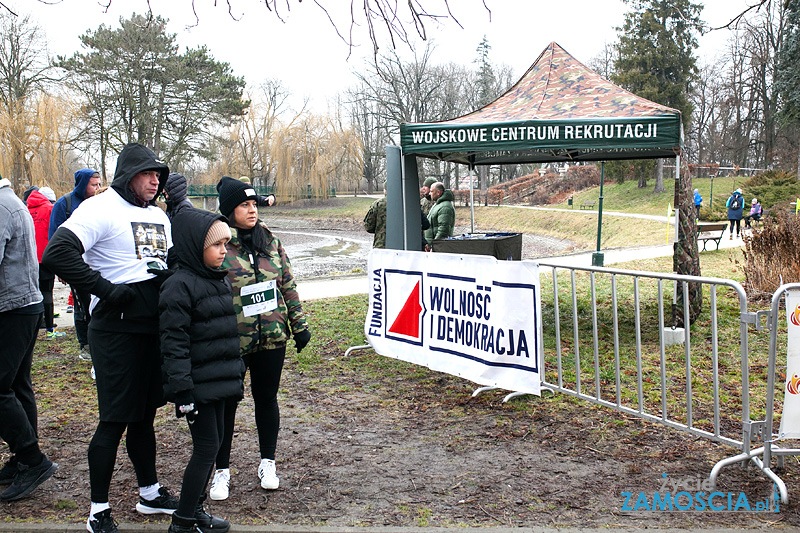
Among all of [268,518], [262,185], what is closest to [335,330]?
[268,518]

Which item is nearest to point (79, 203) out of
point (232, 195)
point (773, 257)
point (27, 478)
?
point (27, 478)

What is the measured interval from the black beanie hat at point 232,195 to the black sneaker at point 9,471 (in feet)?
6.91

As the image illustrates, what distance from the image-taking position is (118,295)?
128 inches

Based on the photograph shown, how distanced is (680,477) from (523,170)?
76287 mm

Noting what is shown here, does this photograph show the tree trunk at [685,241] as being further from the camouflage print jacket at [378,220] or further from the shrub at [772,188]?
the shrub at [772,188]

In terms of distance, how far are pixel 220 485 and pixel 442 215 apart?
22.6 feet

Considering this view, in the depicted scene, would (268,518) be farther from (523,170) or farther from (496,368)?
(523,170)

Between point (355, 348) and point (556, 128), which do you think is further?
point (355, 348)

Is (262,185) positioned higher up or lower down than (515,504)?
higher up

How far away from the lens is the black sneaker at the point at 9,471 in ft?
13.4

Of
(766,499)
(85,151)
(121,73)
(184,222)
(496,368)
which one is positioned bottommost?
(766,499)

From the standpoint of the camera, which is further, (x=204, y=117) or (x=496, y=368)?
(x=204, y=117)

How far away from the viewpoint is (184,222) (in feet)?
10.9

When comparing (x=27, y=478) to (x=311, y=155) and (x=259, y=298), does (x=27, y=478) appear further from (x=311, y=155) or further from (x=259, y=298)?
(x=311, y=155)
